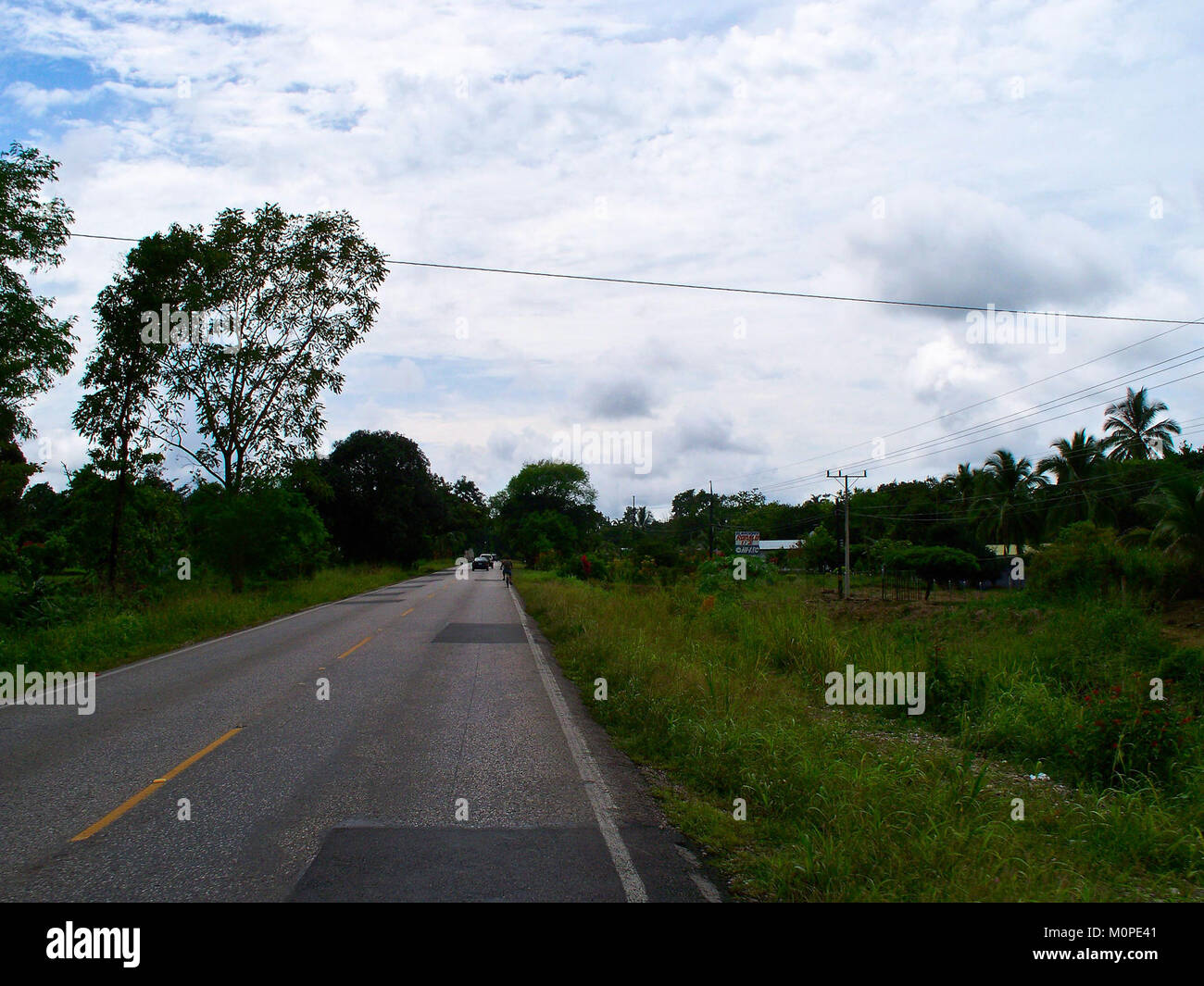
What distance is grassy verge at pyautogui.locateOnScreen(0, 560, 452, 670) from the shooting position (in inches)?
540

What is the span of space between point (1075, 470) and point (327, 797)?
195ft

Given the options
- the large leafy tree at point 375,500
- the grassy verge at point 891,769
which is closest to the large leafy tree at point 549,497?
the large leafy tree at point 375,500

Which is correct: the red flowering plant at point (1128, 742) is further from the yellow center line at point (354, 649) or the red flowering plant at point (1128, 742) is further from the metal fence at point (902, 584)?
the metal fence at point (902, 584)

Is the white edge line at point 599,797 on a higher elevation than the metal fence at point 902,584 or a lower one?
higher

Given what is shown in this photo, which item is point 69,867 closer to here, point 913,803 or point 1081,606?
point 913,803

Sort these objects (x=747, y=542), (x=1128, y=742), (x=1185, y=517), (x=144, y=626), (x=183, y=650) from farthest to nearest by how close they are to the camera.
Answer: (x=747, y=542) → (x=1185, y=517) → (x=144, y=626) → (x=183, y=650) → (x=1128, y=742)

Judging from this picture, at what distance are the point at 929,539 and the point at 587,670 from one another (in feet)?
187

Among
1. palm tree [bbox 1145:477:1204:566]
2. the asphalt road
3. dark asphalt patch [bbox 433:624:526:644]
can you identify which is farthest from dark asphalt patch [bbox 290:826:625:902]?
palm tree [bbox 1145:477:1204:566]

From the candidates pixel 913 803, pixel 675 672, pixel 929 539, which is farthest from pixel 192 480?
pixel 929 539

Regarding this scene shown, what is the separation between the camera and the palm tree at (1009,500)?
195 ft

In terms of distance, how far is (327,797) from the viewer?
647cm

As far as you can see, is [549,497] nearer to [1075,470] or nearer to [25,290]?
[1075,470]

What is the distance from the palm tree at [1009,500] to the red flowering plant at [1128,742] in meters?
54.8

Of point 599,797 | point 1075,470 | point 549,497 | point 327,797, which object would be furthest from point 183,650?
point 549,497
